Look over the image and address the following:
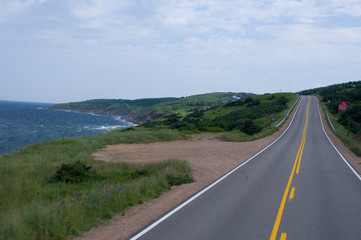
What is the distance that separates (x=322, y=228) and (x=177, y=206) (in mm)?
4276

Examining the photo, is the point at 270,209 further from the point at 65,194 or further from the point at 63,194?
the point at 63,194

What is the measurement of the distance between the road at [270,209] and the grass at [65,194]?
1.79 m

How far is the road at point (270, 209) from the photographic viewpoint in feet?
23.6

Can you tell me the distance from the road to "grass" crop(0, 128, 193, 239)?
1788 millimetres

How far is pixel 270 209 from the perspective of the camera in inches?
359

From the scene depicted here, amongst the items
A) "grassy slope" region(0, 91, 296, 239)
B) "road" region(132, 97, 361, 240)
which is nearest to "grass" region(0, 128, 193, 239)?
"grassy slope" region(0, 91, 296, 239)

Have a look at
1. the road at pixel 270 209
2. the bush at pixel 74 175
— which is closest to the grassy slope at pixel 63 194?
the bush at pixel 74 175

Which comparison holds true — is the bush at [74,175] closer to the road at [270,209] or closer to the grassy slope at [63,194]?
the grassy slope at [63,194]

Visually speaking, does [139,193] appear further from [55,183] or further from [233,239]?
[55,183]

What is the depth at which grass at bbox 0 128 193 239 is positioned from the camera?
670 cm

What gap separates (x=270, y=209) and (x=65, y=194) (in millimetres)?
7684

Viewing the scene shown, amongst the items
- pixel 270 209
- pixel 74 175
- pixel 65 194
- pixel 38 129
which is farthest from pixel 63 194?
pixel 38 129

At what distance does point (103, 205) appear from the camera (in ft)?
29.0

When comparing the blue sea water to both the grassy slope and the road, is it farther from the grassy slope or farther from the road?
the road
